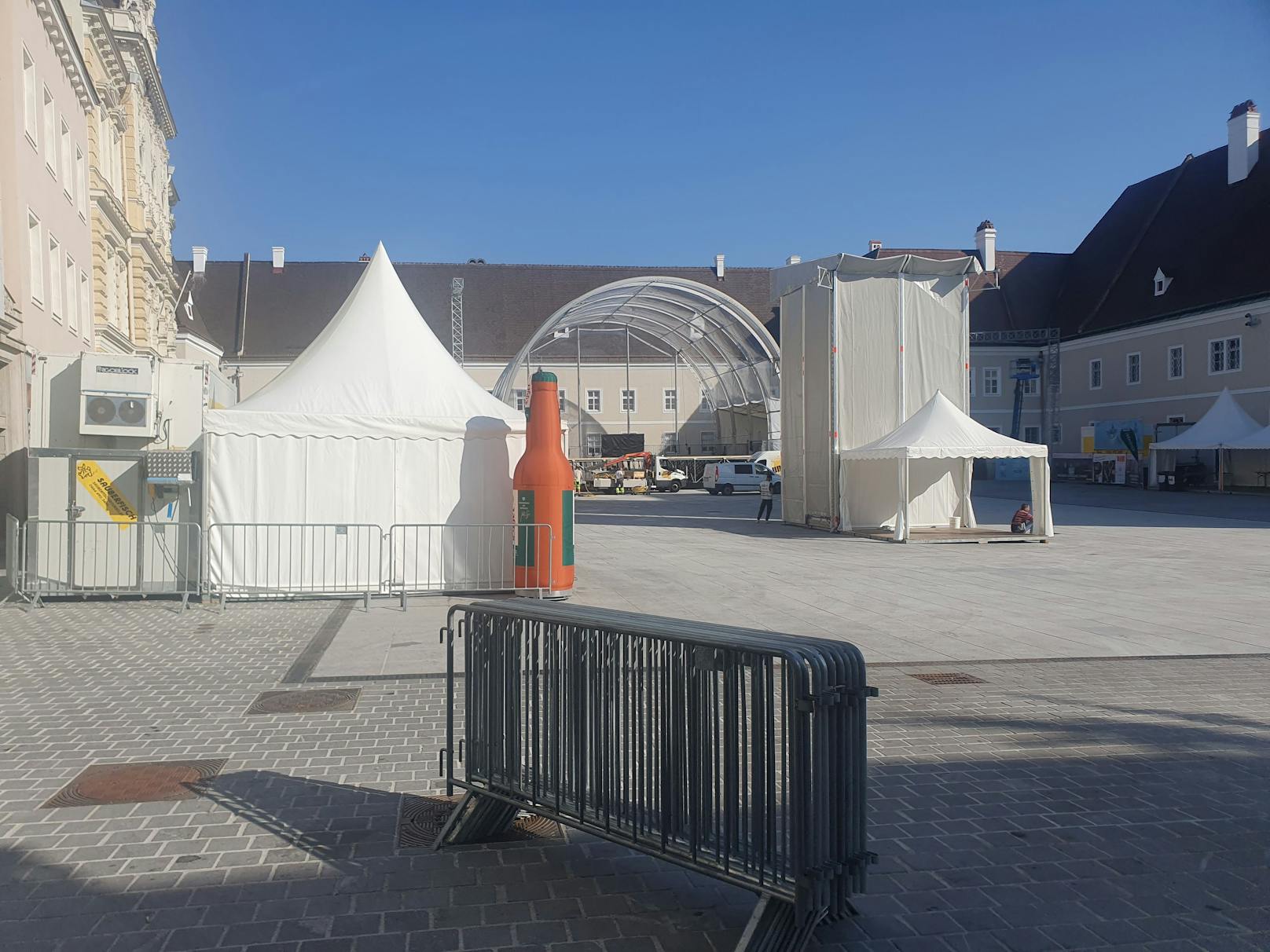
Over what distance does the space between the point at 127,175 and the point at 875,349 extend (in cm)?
2613

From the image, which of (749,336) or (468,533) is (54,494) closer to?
(468,533)

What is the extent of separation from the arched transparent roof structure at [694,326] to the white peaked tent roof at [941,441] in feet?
68.4

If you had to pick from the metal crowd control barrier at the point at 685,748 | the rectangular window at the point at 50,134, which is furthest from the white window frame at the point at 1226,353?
the metal crowd control barrier at the point at 685,748

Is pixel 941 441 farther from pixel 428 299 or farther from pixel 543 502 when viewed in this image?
pixel 428 299

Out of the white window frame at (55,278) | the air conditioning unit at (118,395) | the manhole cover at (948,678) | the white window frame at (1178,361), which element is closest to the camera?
the manhole cover at (948,678)

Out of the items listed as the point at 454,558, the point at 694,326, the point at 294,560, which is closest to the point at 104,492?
the point at 294,560

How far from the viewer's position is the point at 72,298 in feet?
78.0

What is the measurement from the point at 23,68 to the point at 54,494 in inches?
429

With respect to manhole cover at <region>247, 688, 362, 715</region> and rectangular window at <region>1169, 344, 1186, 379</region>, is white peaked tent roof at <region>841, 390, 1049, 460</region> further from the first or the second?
rectangular window at <region>1169, 344, 1186, 379</region>

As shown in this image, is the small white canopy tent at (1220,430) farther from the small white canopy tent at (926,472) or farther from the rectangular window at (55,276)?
the rectangular window at (55,276)

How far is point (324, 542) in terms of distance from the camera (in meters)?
13.6

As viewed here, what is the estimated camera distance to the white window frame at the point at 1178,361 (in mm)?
48281

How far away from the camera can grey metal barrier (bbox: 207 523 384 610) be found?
44.6 feet

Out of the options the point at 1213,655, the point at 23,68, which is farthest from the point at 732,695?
the point at 23,68
